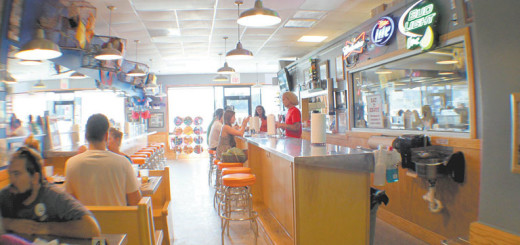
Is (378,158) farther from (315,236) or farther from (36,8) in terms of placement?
(36,8)

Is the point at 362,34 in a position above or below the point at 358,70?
above

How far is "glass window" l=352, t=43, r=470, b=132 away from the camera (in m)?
3.11

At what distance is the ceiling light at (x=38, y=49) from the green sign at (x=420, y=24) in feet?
12.8

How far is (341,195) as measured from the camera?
259cm

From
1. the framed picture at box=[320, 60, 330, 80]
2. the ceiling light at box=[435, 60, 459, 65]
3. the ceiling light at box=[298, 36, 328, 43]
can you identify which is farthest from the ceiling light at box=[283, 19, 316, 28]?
the ceiling light at box=[435, 60, 459, 65]

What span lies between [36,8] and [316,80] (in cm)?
480

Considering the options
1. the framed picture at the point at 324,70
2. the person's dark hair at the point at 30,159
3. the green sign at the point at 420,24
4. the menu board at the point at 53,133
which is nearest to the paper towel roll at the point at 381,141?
the green sign at the point at 420,24

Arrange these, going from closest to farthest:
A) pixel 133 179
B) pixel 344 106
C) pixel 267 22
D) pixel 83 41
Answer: pixel 133 179 → pixel 267 22 → pixel 83 41 → pixel 344 106

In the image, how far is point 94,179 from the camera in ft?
6.96

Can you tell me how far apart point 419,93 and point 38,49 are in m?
4.23

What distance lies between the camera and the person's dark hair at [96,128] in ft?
7.30

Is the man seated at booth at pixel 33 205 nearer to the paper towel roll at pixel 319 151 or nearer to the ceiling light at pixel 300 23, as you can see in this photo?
the paper towel roll at pixel 319 151

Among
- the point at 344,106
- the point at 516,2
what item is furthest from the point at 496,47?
the point at 344,106

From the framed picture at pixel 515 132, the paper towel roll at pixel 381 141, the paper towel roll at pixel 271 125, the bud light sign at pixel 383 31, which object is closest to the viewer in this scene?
the framed picture at pixel 515 132
